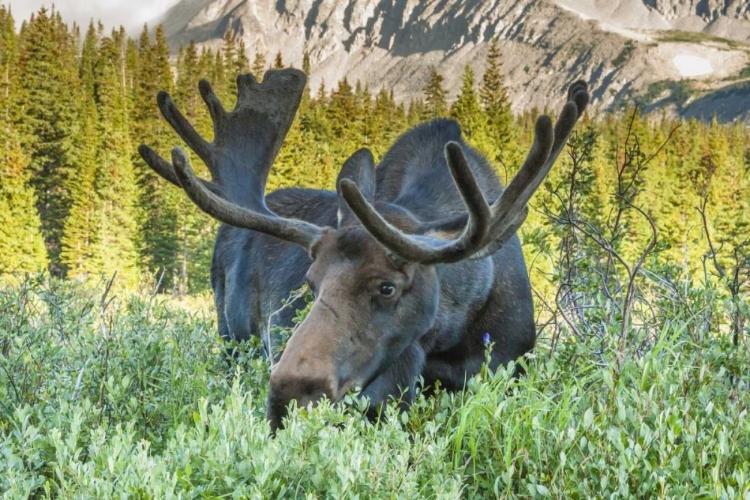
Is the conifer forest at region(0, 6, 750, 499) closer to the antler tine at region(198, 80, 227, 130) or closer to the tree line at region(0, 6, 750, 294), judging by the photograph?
the antler tine at region(198, 80, 227, 130)

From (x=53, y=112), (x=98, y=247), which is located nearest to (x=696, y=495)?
(x=98, y=247)

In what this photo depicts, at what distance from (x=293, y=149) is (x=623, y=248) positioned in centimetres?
2480

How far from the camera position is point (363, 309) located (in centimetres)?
414

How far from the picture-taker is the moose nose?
3604 mm

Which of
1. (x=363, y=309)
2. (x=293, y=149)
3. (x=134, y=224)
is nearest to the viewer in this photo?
(x=363, y=309)

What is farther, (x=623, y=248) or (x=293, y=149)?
(x=293, y=149)

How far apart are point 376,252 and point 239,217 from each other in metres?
1.01

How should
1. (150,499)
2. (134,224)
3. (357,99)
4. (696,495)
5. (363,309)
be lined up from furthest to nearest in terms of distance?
(357,99) → (134,224) → (363,309) → (696,495) → (150,499)

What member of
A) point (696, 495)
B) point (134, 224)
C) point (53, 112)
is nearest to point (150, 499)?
point (696, 495)

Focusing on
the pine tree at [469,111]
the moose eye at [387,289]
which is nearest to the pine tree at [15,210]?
the pine tree at [469,111]

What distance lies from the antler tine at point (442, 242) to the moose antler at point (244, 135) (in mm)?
1483

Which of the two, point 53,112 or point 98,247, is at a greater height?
point 53,112

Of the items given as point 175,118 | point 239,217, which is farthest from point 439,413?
point 175,118

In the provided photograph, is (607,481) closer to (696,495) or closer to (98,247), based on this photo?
(696,495)
